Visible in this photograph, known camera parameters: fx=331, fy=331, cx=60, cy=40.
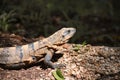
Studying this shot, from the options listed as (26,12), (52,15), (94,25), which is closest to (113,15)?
(94,25)

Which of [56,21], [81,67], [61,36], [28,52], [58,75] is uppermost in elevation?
[56,21]

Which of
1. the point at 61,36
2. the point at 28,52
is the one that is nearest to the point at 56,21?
the point at 61,36

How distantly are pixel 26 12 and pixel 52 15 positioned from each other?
1.21 meters

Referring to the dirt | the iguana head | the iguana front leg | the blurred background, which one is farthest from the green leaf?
the blurred background

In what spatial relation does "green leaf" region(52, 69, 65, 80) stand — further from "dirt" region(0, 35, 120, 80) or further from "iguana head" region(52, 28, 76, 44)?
"iguana head" region(52, 28, 76, 44)

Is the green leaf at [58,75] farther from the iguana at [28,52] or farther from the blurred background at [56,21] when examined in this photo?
the blurred background at [56,21]

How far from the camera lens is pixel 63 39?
6.12 meters

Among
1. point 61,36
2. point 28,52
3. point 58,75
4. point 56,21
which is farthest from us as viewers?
point 56,21

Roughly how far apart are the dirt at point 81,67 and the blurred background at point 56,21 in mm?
2258

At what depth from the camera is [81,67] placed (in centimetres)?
591

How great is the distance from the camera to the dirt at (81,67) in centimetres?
568

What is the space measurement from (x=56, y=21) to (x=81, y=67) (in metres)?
4.88

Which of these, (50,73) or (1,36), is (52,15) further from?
(50,73)

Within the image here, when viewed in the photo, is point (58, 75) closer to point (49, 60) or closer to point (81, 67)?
point (49, 60)
